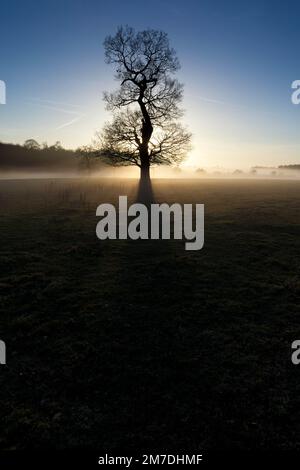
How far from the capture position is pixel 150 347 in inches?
308

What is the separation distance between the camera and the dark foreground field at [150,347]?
18.3 feet

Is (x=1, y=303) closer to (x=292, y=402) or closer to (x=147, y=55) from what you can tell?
(x=292, y=402)

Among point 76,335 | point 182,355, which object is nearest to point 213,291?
point 182,355
